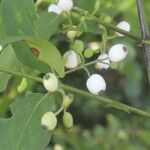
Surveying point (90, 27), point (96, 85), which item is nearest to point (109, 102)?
point (96, 85)

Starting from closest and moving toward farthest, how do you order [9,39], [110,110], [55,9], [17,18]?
[9,39]
[17,18]
[55,9]
[110,110]

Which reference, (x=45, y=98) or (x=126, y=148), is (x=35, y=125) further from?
(x=126, y=148)

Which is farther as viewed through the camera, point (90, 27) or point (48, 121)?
point (90, 27)

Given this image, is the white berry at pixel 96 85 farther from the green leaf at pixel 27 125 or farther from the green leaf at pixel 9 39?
the green leaf at pixel 9 39

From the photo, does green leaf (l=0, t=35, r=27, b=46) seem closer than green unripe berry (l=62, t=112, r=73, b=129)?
Yes

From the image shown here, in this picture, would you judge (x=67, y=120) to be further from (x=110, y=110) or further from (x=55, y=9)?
(x=110, y=110)

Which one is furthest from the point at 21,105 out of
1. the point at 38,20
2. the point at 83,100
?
→ the point at 83,100

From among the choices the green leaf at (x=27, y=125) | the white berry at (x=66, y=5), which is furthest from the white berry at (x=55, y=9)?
the green leaf at (x=27, y=125)

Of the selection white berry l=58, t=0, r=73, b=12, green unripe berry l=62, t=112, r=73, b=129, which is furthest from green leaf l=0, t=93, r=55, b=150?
white berry l=58, t=0, r=73, b=12

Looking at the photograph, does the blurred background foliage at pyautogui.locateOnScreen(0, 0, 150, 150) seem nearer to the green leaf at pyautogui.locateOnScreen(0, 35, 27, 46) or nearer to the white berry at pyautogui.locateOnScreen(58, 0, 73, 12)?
the white berry at pyautogui.locateOnScreen(58, 0, 73, 12)
